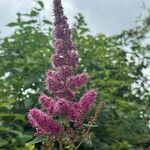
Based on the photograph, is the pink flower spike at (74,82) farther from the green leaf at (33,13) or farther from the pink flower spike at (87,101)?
the green leaf at (33,13)

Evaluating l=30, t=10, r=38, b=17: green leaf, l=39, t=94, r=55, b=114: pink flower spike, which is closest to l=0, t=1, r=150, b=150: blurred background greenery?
l=30, t=10, r=38, b=17: green leaf

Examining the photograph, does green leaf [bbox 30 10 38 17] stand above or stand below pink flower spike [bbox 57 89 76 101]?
above

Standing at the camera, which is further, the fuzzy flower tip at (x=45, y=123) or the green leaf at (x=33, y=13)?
the green leaf at (x=33, y=13)

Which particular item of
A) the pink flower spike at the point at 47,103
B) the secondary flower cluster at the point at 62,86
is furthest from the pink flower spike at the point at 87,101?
the pink flower spike at the point at 47,103

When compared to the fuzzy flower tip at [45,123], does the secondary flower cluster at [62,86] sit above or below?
above

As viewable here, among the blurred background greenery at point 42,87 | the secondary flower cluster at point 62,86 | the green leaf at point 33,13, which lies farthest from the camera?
the green leaf at point 33,13

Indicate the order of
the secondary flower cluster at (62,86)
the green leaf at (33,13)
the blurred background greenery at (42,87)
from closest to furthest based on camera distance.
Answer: the secondary flower cluster at (62,86) < the blurred background greenery at (42,87) < the green leaf at (33,13)

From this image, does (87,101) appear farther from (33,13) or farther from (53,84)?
(33,13)

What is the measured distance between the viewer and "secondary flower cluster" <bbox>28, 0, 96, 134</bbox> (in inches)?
168

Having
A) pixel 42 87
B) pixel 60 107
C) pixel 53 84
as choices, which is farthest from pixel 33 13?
pixel 60 107

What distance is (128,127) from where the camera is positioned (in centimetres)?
1026

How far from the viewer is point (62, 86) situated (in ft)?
14.3

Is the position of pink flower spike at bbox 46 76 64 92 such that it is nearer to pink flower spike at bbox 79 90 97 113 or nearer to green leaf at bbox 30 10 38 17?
pink flower spike at bbox 79 90 97 113

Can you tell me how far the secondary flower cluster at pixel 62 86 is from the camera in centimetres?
427
